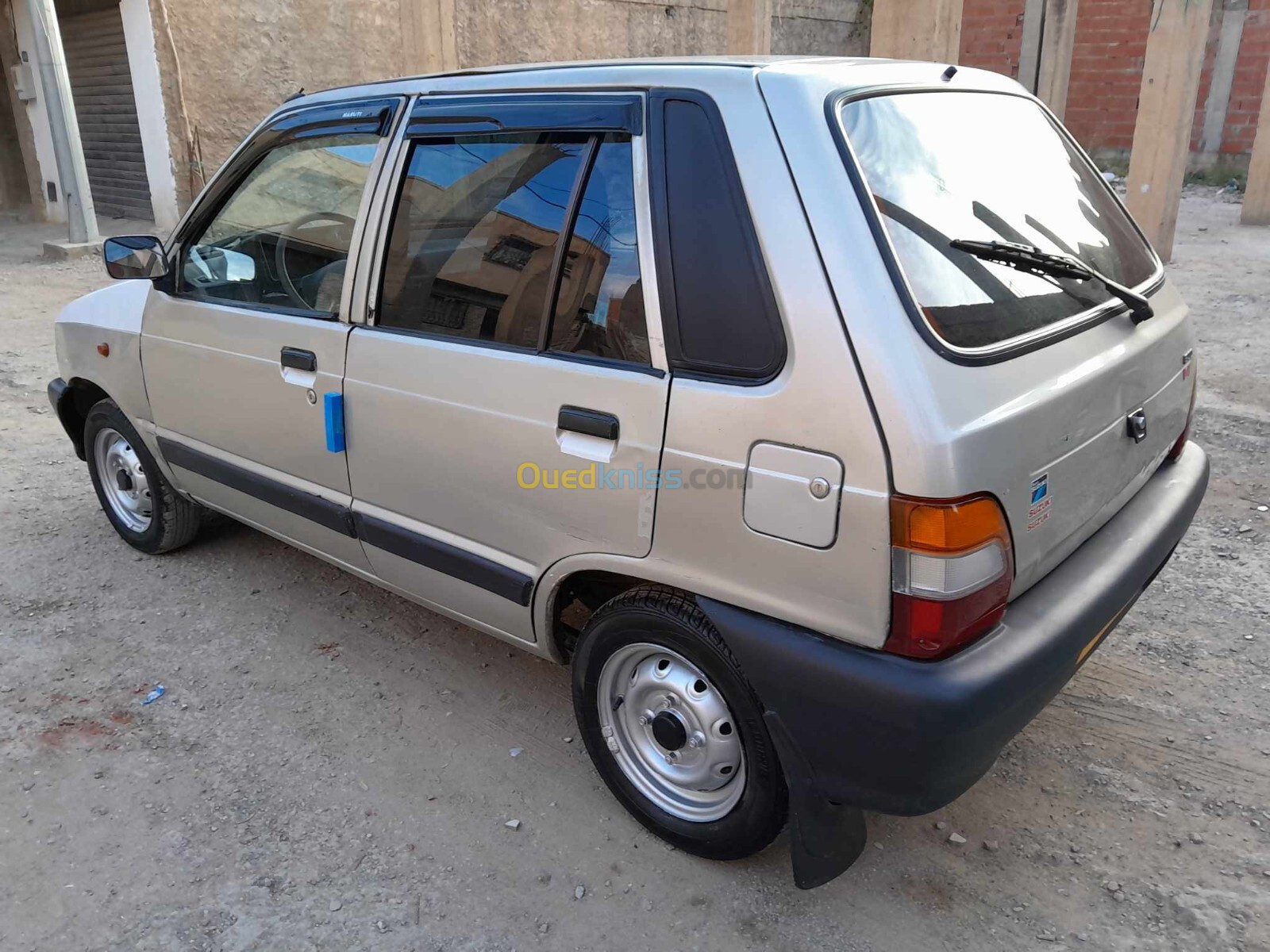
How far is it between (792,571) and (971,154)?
4.03 feet

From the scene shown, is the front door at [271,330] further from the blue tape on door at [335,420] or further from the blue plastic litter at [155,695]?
the blue plastic litter at [155,695]

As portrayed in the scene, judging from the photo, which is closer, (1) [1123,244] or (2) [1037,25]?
(1) [1123,244]

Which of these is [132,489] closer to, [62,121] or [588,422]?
[588,422]

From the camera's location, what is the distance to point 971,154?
2385 millimetres

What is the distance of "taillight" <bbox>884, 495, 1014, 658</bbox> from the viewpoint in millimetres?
1813

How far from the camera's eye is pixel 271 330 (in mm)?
3094

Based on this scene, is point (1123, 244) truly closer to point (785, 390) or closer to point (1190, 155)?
point (785, 390)

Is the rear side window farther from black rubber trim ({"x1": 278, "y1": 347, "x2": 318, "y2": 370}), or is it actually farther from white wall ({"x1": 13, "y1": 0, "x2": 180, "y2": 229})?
white wall ({"x1": 13, "y1": 0, "x2": 180, "y2": 229})

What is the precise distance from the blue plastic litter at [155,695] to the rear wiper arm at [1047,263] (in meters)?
2.87

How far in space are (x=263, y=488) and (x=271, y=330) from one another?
582mm

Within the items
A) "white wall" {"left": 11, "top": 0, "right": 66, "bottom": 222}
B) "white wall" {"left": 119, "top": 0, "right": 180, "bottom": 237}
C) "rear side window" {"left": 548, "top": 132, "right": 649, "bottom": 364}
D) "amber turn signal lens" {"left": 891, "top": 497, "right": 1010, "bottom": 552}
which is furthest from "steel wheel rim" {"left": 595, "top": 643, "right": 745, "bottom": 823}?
→ "white wall" {"left": 11, "top": 0, "right": 66, "bottom": 222}

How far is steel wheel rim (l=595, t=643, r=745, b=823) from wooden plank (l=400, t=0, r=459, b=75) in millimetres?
8152

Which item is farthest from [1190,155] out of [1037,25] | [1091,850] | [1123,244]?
[1091,850]

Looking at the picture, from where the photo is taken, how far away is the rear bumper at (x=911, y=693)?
1871 millimetres
